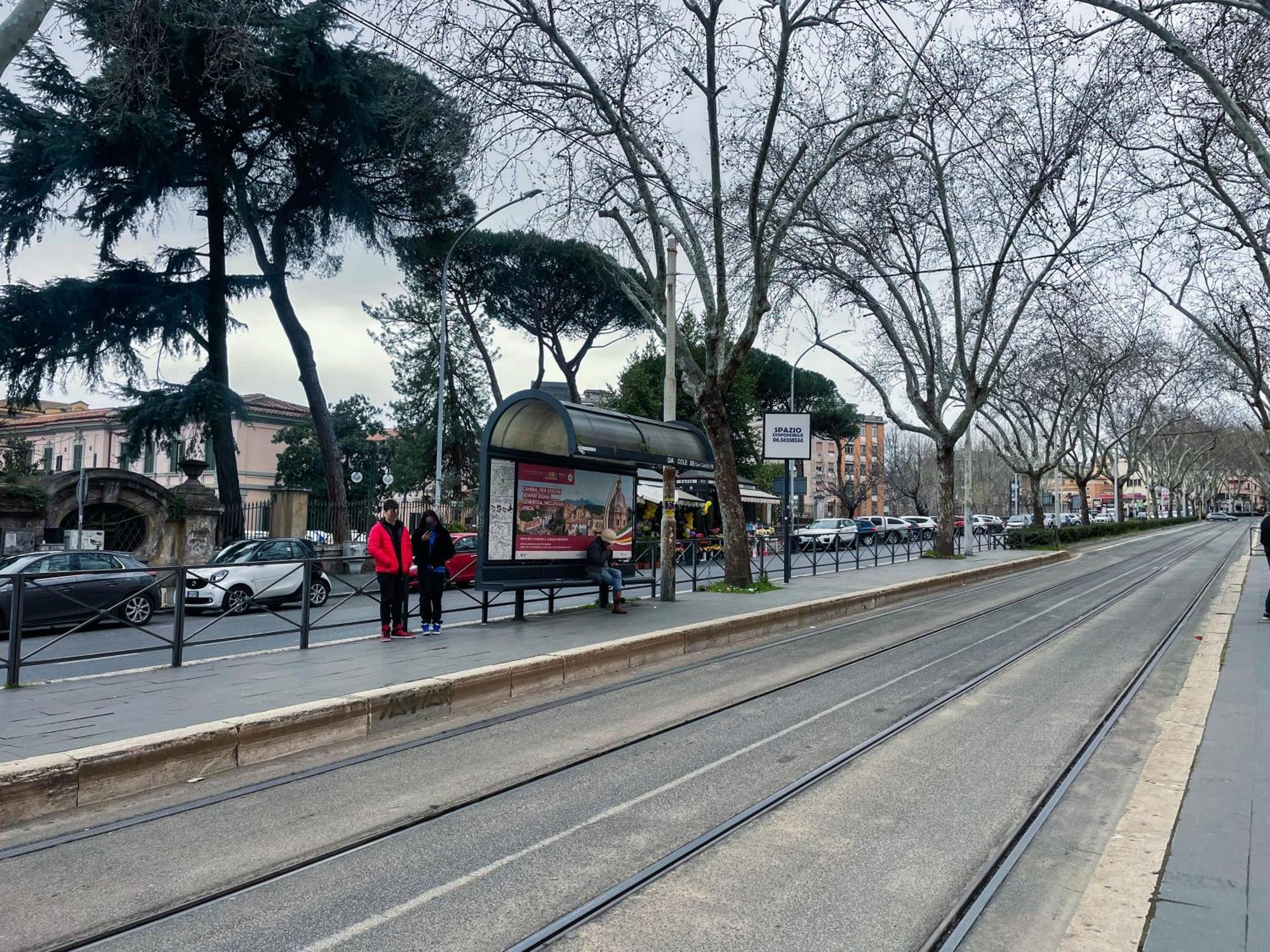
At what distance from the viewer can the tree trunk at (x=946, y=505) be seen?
28.9 meters

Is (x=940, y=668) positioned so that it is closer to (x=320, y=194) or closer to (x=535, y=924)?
(x=535, y=924)

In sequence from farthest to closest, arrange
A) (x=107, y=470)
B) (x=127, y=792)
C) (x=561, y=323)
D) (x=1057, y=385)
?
(x=1057, y=385)
(x=561, y=323)
(x=107, y=470)
(x=127, y=792)

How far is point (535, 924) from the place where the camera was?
11.6 feet

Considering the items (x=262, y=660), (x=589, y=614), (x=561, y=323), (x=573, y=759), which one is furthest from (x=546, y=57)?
(x=561, y=323)

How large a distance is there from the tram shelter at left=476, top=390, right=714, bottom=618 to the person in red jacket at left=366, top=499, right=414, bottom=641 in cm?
102

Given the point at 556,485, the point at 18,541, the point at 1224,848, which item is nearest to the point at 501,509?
the point at 556,485

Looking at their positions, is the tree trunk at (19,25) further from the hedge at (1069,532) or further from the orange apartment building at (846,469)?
the orange apartment building at (846,469)

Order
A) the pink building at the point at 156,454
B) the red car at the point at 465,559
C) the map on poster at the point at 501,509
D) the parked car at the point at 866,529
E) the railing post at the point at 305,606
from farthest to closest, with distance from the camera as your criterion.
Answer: the pink building at the point at 156,454 < the parked car at the point at 866,529 < the red car at the point at 465,559 < the map on poster at the point at 501,509 < the railing post at the point at 305,606

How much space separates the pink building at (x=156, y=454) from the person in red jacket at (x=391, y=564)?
32.8 meters

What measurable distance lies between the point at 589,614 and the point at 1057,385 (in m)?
33.9

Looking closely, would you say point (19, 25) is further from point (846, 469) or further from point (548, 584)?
point (846, 469)

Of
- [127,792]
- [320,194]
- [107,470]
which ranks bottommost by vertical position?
[127,792]

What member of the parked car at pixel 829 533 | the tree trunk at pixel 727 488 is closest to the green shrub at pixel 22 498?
the tree trunk at pixel 727 488

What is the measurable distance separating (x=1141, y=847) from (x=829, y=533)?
34.8 meters
